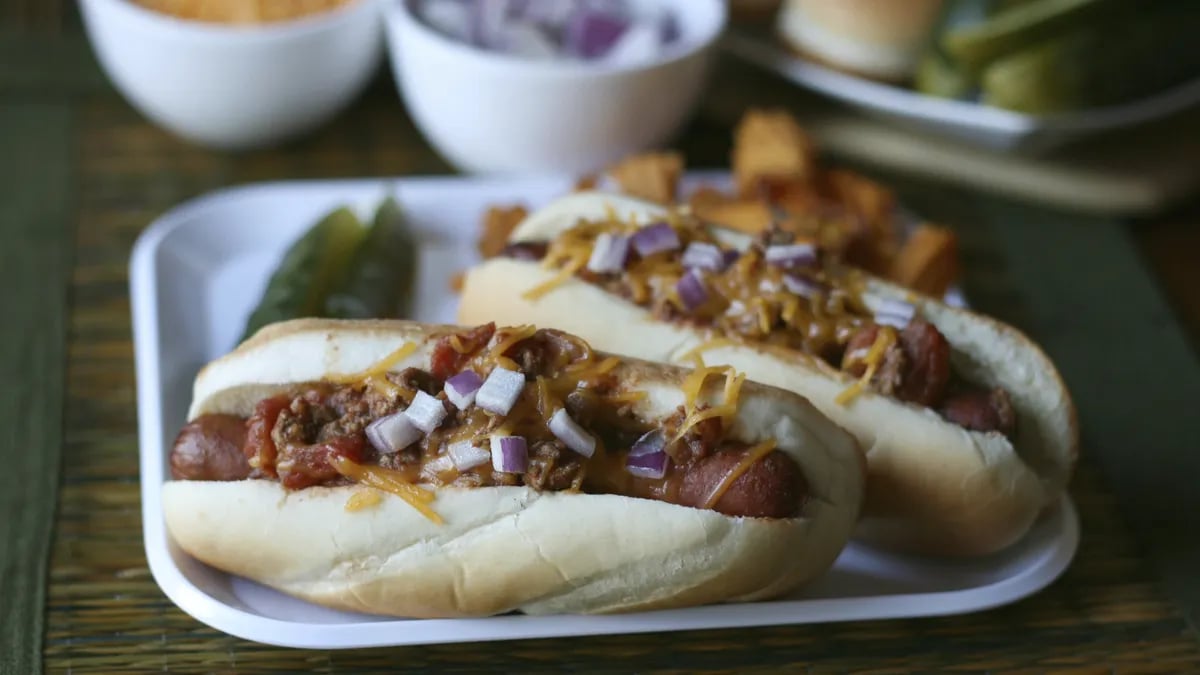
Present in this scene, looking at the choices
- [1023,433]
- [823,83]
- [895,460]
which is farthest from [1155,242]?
[895,460]

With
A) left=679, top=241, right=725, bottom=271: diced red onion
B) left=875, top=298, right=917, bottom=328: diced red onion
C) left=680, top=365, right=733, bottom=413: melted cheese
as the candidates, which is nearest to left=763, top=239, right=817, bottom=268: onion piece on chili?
left=679, top=241, right=725, bottom=271: diced red onion

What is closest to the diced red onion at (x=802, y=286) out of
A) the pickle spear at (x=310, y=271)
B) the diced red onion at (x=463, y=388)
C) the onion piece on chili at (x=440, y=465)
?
the diced red onion at (x=463, y=388)

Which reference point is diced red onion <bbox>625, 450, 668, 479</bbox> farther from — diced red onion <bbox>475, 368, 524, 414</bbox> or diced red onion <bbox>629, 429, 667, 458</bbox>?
diced red onion <bbox>475, 368, 524, 414</bbox>

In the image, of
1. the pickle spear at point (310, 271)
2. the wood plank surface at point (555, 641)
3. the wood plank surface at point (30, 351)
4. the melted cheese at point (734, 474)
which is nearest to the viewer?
the melted cheese at point (734, 474)

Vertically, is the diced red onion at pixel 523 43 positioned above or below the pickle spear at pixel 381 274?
above

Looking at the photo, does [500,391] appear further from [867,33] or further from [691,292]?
[867,33]

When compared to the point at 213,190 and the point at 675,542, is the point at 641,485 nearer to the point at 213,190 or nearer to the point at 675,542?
the point at 675,542

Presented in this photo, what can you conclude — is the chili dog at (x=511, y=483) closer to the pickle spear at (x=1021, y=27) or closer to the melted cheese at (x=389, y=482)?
the melted cheese at (x=389, y=482)
